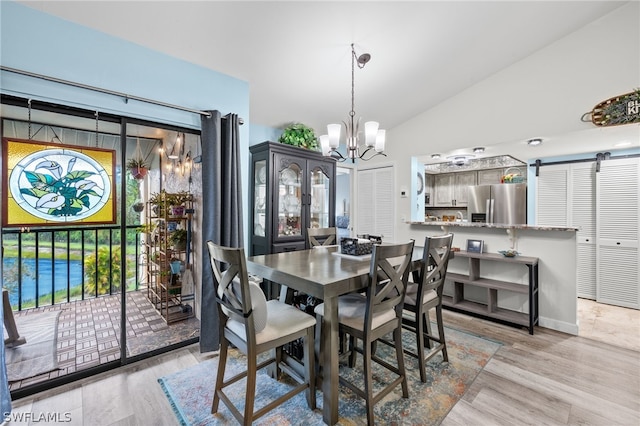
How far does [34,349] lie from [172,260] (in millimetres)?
1295

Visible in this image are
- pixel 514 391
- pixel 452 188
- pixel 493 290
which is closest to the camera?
pixel 514 391

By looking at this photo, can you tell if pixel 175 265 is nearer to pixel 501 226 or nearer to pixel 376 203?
pixel 376 203

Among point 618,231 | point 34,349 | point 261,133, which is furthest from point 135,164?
point 618,231

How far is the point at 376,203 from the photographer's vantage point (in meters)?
4.64

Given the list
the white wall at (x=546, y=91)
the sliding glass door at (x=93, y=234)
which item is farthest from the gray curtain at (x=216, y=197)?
the white wall at (x=546, y=91)

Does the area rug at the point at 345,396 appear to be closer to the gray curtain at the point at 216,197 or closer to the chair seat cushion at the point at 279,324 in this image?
the gray curtain at the point at 216,197

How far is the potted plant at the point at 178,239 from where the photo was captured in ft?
10.3

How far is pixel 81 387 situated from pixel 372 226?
3.92 metres

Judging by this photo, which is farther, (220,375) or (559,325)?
(559,325)

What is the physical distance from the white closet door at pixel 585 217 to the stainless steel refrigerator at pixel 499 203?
0.64 metres

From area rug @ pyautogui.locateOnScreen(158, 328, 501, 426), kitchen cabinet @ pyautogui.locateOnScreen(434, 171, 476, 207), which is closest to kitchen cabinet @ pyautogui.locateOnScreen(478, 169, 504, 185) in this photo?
kitchen cabinet @ pyautogui.locateOnScreen(434, 171, 476, 207)

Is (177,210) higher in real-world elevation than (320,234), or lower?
higher

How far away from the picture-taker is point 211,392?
194 cm

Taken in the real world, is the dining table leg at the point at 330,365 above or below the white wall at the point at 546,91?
below
